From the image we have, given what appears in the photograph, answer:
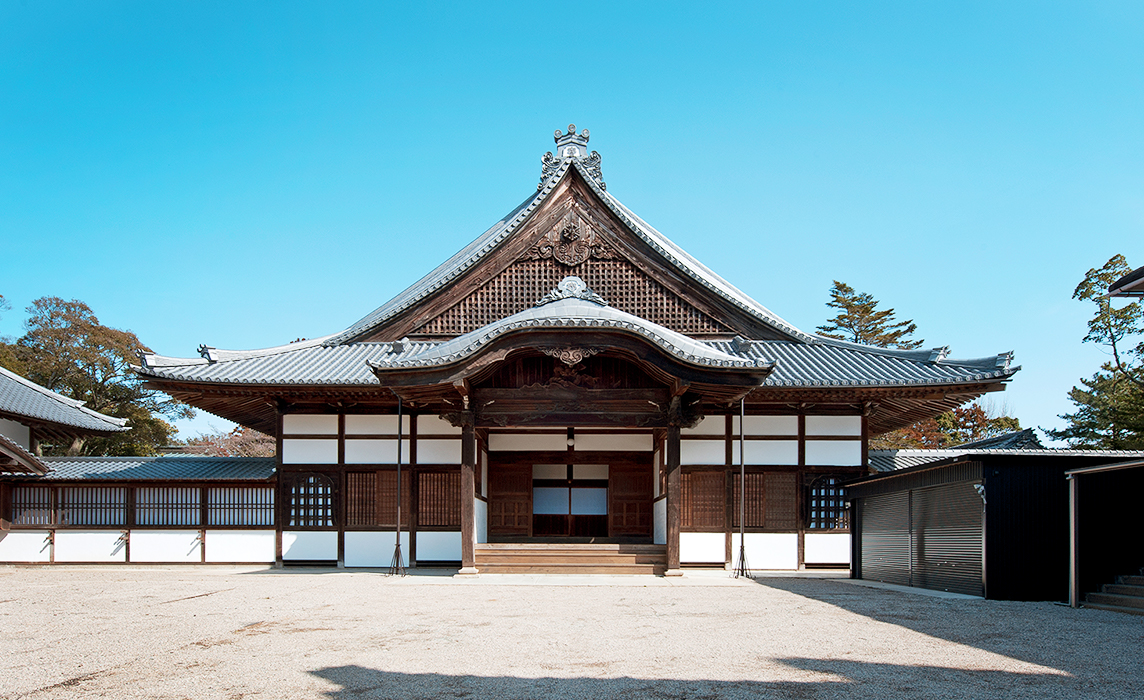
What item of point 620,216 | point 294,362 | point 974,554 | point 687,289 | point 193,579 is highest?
point 620,216

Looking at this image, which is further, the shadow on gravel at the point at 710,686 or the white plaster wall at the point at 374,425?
the white plaster wall at the point at 374,425

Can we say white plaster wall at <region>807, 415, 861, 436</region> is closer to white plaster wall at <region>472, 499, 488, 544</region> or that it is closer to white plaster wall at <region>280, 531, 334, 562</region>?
white plaster wall at <region>472, 499, 488, 544</region>

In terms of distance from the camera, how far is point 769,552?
16453mm

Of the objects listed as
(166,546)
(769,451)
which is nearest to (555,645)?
(769,451)

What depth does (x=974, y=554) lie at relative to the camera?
36.6 feet

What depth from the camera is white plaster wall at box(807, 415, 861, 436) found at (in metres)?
16.9

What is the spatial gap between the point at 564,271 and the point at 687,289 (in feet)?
8.66

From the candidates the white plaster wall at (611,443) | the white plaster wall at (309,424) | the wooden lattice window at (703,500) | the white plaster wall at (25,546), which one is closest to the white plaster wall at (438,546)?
the white plaster wall at (309,424)

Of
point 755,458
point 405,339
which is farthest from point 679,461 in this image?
point 405,339

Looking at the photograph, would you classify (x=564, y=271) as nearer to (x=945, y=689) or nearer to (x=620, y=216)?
(x=620, y=216)

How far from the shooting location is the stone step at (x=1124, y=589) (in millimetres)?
9688

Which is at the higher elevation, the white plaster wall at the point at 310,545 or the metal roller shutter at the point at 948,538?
the metal roller shutter at the point at 948,538

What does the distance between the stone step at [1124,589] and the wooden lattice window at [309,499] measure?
13173 millimetres

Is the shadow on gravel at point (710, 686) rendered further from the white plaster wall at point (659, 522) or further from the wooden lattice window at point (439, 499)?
the wooden lattice window at point (439, 499)
